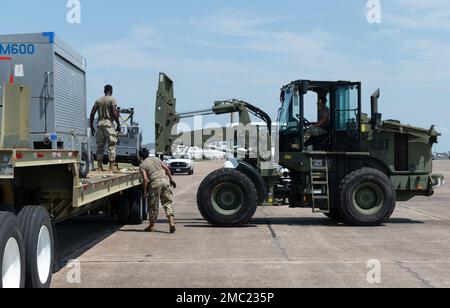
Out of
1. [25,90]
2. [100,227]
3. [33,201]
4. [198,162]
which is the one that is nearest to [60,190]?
[33,201]

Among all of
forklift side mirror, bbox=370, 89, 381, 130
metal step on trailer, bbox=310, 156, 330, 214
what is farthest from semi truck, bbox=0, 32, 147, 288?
forklift side mirror, bbox=370, 89, 381, 130

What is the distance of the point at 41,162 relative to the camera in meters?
6.36

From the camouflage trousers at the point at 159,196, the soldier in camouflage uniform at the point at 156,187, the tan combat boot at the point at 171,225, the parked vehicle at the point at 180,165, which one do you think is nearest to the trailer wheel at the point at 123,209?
the soldier in camouflage uniform at the point at 156,187

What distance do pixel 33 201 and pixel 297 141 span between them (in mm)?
7310

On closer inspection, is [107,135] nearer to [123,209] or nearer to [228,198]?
[123,209]

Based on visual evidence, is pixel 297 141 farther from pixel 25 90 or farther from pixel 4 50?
pixel 25 90

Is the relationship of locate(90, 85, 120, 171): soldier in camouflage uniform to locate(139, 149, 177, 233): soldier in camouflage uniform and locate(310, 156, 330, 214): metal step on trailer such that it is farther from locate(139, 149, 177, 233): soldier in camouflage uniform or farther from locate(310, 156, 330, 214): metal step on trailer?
locate(310, 156, 330, 214): metal step on trailer

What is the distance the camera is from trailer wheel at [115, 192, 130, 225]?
13.3m

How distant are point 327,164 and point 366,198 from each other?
112 centimetres

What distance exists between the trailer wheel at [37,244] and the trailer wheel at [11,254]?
25 cm

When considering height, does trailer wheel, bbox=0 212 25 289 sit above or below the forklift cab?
below

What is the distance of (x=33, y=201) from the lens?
7500mm

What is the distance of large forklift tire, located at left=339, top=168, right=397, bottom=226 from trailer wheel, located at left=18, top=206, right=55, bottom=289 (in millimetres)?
7603

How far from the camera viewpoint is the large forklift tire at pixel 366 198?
1309 cm
